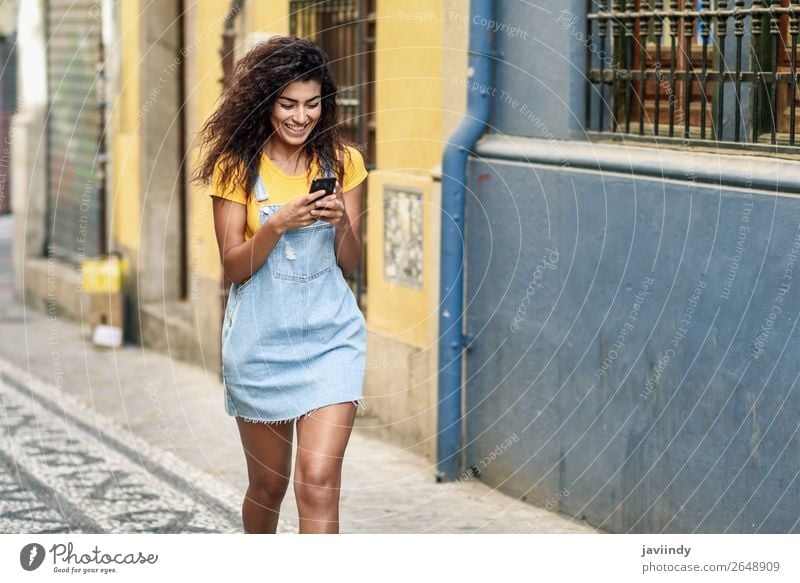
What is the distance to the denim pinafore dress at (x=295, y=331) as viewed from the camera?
16.0 feet

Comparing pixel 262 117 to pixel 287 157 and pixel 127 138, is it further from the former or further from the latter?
pixel 127 138

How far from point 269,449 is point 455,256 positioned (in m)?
2.79

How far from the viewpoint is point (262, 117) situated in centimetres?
498

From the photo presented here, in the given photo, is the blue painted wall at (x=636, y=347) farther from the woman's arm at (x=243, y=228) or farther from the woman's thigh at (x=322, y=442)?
the woman's arm at (x=243, y=228)

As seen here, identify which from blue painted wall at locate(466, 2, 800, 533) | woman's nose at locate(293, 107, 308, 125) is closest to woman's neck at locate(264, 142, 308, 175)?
woman's nose at locate(293, 107, 308, 125)

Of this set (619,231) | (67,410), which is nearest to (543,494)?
(619,231)

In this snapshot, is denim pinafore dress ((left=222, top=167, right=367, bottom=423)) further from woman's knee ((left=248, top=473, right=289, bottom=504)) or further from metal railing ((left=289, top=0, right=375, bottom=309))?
metal railing ((left=289, top=0, right=375, bottom=309))

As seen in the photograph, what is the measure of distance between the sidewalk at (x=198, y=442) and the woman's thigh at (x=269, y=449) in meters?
1.78

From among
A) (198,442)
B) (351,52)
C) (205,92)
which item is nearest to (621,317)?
(198,442)

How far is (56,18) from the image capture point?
15031 millimetres

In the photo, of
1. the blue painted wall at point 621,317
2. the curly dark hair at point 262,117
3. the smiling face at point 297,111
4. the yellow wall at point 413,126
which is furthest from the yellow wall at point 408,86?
the smiling face at point 297,111

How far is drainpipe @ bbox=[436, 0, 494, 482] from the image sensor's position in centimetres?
750

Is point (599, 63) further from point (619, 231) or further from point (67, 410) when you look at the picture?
point (67, 410)

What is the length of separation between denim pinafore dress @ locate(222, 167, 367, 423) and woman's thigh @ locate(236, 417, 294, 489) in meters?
0.07
